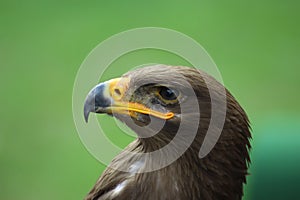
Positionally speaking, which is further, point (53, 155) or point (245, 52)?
point (245, 52)

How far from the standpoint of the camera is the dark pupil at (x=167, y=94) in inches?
75.6

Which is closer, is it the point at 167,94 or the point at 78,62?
the point at 167,94

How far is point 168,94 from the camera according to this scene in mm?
1924

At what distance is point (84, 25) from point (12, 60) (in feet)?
1.91

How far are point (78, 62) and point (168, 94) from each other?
8.79 ft

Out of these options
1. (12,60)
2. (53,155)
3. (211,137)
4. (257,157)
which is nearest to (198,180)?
(211,137)

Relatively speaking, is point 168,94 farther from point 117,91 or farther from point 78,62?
point 78,62

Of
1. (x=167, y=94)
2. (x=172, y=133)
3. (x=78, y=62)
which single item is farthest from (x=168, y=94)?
(x=78, y=62)

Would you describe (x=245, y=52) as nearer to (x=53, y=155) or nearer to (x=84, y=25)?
(x=84, y=25)

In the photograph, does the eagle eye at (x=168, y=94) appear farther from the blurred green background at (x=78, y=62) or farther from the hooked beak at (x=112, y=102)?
the blurred green background at (x=78, y=62)

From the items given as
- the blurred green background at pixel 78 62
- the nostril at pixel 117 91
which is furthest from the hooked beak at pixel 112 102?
the blurred green background at pixel 78 62

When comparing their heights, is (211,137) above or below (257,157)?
above

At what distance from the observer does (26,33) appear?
4.88 metres

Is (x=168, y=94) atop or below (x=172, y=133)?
atop
